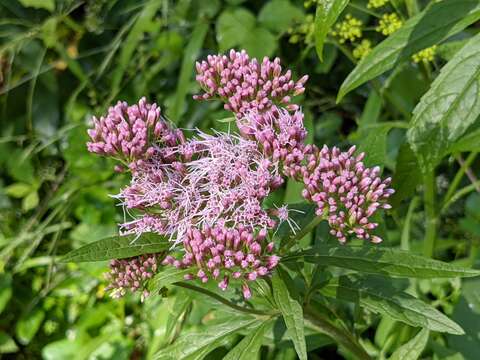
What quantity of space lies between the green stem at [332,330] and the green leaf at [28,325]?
176 centimetres

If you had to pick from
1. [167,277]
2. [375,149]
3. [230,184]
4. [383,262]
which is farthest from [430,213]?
[167,277]

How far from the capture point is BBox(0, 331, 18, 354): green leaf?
302 cm

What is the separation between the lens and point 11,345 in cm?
303

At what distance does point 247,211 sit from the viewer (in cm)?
139

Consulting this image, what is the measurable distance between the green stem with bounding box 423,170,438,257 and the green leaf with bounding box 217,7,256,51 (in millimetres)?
1000

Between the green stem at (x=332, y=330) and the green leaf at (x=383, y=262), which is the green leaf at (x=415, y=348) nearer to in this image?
the green stem at (x=332, y=330)

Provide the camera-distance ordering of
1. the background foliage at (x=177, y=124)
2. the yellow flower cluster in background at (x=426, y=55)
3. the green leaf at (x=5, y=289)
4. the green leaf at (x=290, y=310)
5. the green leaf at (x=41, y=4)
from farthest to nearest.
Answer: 1. the green leaf at (x=41, y=4)
2. the green leaf at (x=5, y=289)
3. the background foliage at (x=177, y=124)
4. the yellow flower cluster in background at (x=426, y=55)
5. the green leaf at (x=290, y=310)

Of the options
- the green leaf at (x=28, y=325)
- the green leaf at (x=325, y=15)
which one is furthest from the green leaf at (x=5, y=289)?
the green leaf at (x=325, y=15)

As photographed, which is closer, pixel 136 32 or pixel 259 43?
pixel 259 43

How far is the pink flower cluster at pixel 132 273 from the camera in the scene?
1.45 m

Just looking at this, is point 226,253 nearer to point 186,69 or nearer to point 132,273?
point 132,273

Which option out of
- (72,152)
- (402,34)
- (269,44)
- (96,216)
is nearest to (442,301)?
(402,34)

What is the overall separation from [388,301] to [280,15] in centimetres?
160

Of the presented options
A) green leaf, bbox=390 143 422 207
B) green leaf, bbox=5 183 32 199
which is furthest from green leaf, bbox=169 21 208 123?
green leaf, bbox=390 143 422 207
